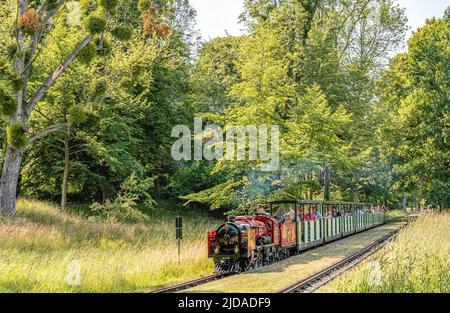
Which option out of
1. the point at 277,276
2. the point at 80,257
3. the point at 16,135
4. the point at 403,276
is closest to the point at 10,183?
the point at 16,135

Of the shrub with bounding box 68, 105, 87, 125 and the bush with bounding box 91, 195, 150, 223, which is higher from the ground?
the shrub with bounding box 68, 105, 87, 125

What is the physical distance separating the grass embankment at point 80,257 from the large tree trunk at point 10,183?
68 cm

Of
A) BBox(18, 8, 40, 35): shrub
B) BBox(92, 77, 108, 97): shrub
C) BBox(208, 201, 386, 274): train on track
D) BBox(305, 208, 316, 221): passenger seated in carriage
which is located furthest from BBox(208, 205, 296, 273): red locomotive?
BBox(18, 8, 40, 35): shrub

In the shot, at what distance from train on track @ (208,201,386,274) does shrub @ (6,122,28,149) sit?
31.5 ft

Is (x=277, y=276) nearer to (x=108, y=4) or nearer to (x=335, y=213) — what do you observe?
(x=108, y=4)

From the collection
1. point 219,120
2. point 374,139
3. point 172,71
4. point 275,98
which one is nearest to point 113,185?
point 172,71

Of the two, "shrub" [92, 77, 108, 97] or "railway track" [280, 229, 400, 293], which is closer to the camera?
"railway track" [280, 229, 400, 293]

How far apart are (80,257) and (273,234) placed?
7.13 meters

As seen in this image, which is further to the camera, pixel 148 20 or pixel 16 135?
pixel 148 20

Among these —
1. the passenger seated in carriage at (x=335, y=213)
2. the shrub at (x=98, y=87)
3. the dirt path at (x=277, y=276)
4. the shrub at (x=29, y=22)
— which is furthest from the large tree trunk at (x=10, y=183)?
the passenger seated in carriage at (x=335, y=213)

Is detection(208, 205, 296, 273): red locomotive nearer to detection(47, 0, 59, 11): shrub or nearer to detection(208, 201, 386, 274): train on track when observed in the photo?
detection(208, 201, 386, 274): train on track

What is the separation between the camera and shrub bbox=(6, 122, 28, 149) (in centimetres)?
2188

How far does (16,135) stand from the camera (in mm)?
21938

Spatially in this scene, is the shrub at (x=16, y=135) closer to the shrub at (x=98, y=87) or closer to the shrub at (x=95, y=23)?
the shrub at (x=98, y=87)
